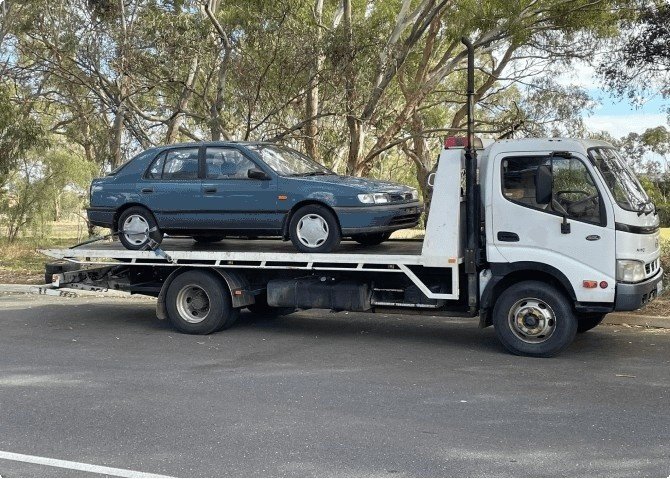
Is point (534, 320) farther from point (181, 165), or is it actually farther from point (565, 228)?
point (181, 165)

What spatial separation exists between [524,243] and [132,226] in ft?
16.6

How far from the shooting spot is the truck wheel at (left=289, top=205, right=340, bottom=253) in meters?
9.57

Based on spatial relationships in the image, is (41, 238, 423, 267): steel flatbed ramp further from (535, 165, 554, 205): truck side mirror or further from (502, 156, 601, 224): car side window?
(535, 165, 554, 205): truck side mirror

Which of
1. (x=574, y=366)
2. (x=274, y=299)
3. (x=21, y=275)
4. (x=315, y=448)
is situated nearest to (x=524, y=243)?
(x=574, y=366)

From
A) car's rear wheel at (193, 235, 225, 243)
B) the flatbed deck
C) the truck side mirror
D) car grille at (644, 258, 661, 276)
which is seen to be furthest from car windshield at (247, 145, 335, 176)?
car grille at (644, 258, 661, 276)

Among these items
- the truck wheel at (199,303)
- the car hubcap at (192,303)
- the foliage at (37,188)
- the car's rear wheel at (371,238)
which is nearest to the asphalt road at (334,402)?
the truck wheel at (199,303)

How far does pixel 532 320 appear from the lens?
852 cm

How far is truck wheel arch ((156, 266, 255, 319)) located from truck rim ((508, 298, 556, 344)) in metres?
3.35

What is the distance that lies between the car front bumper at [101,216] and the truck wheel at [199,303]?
4.17 feet

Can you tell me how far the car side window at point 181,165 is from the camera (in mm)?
10367

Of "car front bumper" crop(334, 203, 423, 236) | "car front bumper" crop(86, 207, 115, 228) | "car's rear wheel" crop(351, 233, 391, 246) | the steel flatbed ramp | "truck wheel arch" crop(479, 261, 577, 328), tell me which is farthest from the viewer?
"car front bumper" crop(86, 207, 115, 228)

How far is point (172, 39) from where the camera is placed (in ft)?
53.0

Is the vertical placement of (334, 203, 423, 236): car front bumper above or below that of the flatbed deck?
above

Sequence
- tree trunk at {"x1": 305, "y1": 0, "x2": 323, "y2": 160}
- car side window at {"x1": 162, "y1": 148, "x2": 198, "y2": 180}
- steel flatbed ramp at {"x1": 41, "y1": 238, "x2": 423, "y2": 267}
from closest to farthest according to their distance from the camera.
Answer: steel flatbed ramp at {"x1": 41, "y1": 238, "x2": 423, "y2": 267}, car side window at {"x1": 162, "y1": 148, "x2": 198, "y2": 180}, tree trunk at {"x1": 305, "y1": 0, "x2": 323, "y2": 160}
